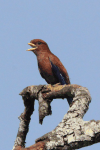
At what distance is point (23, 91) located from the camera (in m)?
3.89

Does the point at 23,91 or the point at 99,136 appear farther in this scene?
the point at 23,91

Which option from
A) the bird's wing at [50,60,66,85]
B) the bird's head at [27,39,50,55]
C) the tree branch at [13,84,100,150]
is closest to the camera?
the tree branch at [13,84,100,150]

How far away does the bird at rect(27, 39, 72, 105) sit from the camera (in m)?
4.45

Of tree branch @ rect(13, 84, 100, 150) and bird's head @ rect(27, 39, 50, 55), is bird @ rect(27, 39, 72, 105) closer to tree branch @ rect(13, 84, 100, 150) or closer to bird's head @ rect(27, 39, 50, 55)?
bird's head @ rect(27, 39, 50, 55)

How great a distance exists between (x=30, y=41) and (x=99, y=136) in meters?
2.68

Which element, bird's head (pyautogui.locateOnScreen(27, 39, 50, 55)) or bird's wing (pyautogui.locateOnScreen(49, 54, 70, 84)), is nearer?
bird's wing (pyautogui.locateOnScreen(49, 54, 70, 84))

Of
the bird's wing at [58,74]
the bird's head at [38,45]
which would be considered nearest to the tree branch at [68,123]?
the bird's wing at [58,74]

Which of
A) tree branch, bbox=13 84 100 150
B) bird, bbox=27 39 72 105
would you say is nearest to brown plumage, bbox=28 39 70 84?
bird, bbox=27 39 72 105

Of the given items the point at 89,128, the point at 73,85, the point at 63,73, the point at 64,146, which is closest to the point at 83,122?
the point at 89,128

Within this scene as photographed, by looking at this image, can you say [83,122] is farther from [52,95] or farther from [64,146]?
[52,95]

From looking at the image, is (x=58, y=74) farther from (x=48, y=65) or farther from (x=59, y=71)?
(x=48, y=65)

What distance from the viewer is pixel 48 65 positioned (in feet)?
14.7

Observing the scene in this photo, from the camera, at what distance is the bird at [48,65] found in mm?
4445

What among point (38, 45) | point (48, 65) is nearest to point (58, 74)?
point (48, 65)
